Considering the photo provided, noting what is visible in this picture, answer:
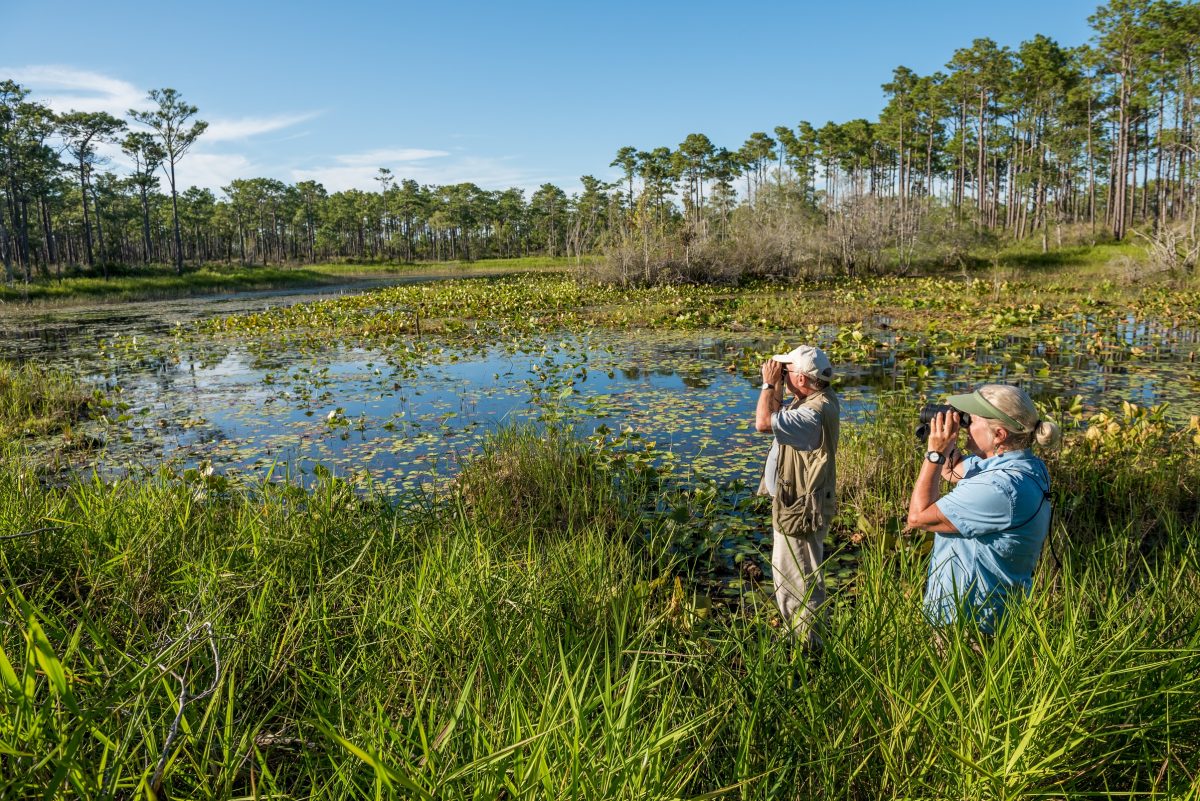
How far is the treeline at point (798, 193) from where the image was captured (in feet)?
98.9

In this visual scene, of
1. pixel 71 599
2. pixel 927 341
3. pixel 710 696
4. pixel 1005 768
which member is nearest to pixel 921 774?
pixel 1005 768

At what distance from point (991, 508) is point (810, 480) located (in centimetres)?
104

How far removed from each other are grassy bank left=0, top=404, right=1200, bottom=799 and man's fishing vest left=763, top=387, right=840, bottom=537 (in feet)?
1.92

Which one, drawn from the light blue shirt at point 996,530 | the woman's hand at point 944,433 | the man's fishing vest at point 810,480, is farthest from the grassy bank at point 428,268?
the light blue shirt at point 996,530

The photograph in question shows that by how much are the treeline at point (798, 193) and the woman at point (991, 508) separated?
2096 cm

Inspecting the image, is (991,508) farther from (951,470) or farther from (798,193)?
(798,193)

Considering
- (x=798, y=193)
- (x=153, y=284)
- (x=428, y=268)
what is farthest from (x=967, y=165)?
(x=153, y=284)


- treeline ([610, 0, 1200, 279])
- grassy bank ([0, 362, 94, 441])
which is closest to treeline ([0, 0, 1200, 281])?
treeline ([610, 0, 1200, 279])

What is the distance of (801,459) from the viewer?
3551 millimetres

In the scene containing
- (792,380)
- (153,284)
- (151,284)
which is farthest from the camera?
(153,284)

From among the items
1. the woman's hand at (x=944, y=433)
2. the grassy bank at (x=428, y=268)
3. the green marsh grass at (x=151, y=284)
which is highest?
the grassy bank at (x=428, y=268)

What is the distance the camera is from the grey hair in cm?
261

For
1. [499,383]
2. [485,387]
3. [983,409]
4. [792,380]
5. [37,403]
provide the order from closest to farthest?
[983,409]
[792,380]
[37,403]
[485,387]
[499,383]

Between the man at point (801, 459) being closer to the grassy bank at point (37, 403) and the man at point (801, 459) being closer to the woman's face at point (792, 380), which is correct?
the woman's face at point (792, 380)
